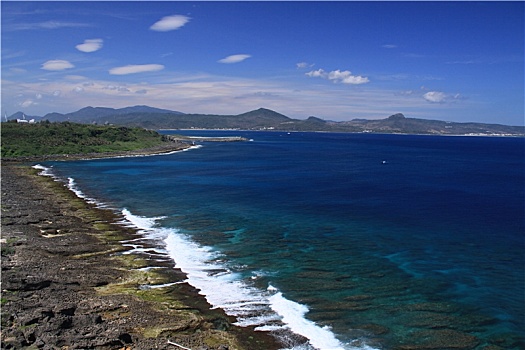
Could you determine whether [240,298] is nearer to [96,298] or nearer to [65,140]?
[96,298]

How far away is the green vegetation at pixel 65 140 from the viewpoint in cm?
11319

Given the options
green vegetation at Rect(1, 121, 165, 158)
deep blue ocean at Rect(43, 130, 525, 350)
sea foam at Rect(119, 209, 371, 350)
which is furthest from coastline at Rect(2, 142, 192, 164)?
sea foam at Rect(119, 209, 371, 350)

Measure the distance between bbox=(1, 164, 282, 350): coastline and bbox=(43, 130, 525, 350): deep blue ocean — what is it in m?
1.68

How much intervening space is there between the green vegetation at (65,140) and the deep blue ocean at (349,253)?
2086 inches

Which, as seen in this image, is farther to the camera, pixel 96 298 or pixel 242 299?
pixel 242 299

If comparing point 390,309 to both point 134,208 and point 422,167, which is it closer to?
point 134,208

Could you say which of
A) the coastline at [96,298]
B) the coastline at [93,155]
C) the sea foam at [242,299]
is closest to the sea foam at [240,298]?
the sea foam at [242,299]

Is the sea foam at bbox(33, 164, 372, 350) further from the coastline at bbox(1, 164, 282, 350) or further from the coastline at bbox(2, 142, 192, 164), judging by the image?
the coastline at bbox(2, 142, 192, 164)

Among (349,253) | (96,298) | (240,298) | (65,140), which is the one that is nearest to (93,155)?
(65,140)

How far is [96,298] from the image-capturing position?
2266 centimetres

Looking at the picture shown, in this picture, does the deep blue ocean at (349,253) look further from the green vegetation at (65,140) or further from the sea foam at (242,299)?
the green vegetation at (65,140)

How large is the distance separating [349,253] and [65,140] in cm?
11757

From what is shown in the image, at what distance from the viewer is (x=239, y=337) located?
19875 mm

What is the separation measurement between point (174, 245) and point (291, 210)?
18119 millimetres
